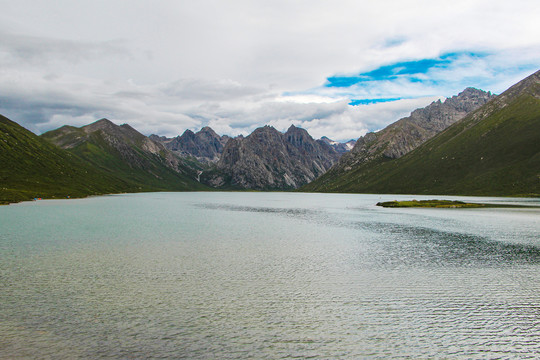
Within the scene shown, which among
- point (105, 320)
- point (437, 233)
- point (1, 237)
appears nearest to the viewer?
point (105, 320)

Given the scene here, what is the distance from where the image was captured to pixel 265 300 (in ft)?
99.7

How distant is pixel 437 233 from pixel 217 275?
5630 cm

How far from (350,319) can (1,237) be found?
2433 inches

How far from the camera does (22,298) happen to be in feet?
94.8

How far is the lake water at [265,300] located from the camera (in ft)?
69.8

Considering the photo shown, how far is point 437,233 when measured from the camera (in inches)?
3031

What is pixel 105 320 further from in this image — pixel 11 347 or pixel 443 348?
pixel 443 348

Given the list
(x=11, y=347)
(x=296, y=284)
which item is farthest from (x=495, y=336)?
(x=11, y=347)

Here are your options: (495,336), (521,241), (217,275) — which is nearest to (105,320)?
(217,275)

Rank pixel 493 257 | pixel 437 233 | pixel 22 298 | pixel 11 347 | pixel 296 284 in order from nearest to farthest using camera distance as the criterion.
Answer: pixel 11 347 → pixel 22 298 → pixel 296 284 → pixel 493 257 → pixel 437 233

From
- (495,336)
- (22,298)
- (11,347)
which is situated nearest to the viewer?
(11,347)

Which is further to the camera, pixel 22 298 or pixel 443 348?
pixel 22 298

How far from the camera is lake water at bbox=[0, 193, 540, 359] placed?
21.3m

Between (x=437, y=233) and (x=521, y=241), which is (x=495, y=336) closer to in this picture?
(x=521, y=241)
